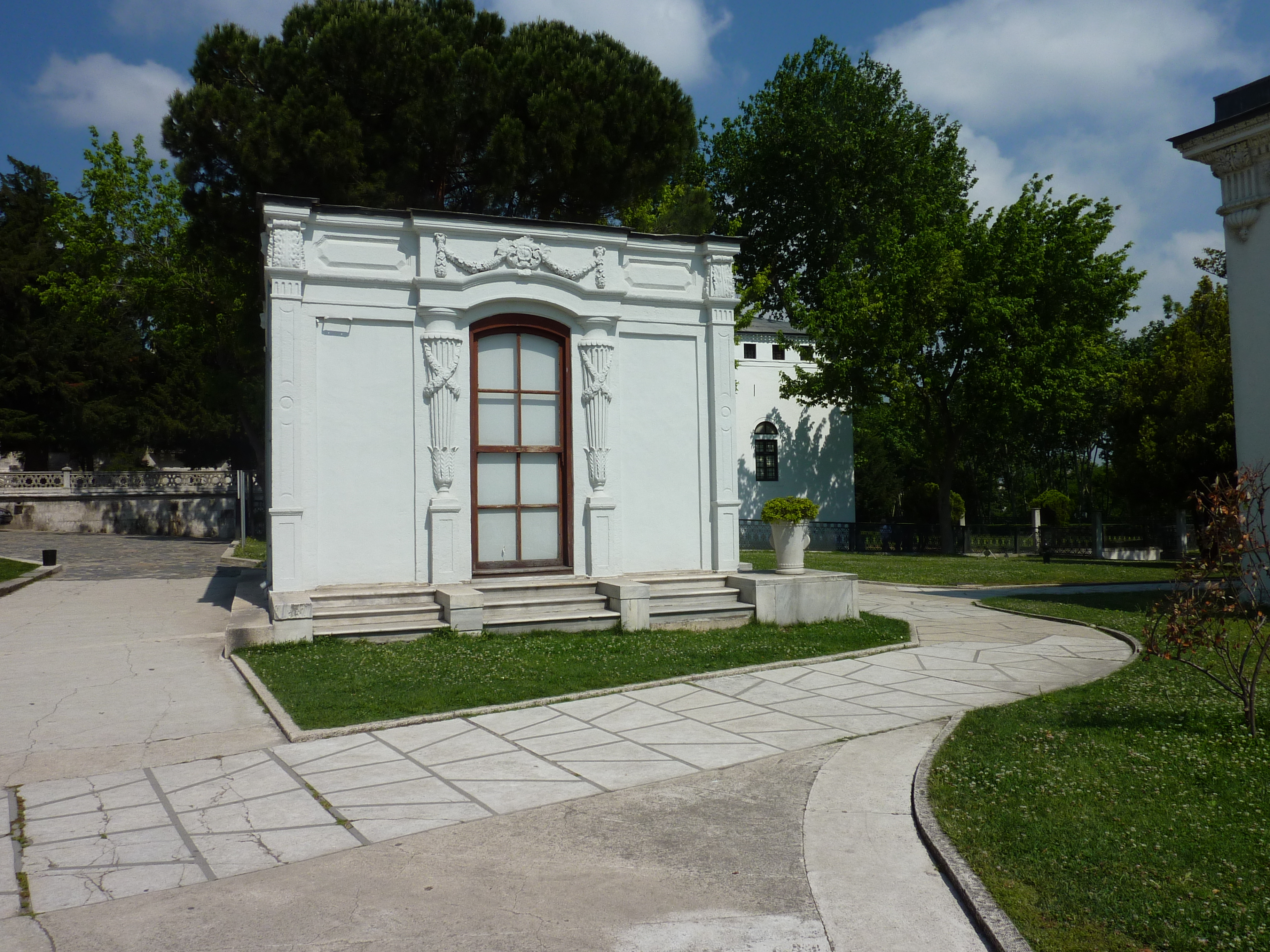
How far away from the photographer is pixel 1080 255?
29.0m

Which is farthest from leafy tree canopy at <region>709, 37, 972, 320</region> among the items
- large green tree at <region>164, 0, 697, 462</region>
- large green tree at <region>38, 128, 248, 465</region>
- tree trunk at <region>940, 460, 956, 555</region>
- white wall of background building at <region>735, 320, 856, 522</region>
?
large green tree at <region>38, 128, 248, 465</region>

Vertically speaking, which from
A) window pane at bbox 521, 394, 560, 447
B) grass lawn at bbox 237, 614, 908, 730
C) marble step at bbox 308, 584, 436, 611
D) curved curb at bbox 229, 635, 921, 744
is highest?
window pane at bbox 521, 394, 560, 447

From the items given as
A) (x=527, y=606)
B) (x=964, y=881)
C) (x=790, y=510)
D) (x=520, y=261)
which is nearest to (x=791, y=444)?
(x=790, y=510)

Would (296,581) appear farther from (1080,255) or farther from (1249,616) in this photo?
(1080,255)

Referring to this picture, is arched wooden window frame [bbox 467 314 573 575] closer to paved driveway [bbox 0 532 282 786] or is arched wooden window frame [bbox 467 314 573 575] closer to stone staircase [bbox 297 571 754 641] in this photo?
stone staircase [bbox 297 571 754 641]

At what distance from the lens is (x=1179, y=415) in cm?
2555

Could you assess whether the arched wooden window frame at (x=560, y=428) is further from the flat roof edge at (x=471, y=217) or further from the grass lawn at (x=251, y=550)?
the grass lawn at (x=251, y=550)

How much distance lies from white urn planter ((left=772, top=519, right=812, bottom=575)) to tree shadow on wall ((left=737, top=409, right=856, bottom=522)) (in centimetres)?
2338

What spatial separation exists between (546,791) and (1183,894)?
10.8ft

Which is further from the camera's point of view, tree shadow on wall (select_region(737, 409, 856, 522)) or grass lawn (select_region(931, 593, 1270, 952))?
tree shadow on wall (select_region(737, 409, 856, 522))

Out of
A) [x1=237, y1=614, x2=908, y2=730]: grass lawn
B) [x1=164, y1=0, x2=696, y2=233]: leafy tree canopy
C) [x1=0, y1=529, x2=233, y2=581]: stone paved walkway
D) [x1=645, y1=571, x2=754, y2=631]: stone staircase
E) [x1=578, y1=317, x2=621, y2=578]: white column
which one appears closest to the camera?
[x1=237, y1=614, x2=908, y2=730]: grass lawn

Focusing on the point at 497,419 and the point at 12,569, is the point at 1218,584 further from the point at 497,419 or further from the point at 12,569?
the point at 12,569

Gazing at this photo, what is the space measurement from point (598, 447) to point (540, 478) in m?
0.91

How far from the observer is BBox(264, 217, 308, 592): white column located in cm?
1088
